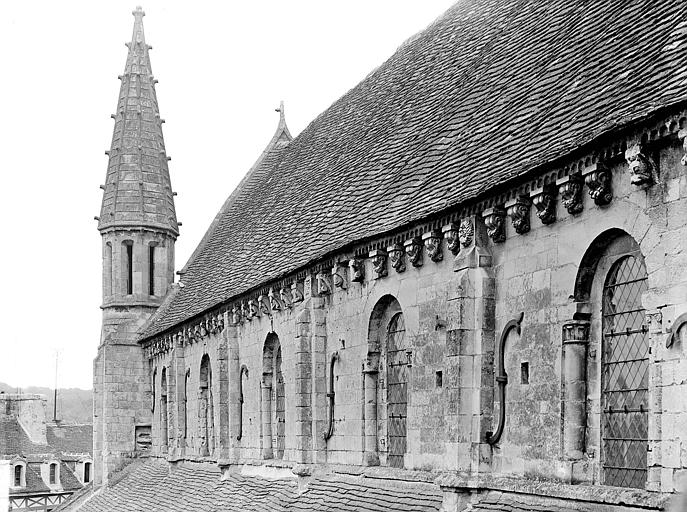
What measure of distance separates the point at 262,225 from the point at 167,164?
12.4 meters

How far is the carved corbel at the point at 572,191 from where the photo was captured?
12.5 meters

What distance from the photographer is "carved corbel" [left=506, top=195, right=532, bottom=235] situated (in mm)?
13695

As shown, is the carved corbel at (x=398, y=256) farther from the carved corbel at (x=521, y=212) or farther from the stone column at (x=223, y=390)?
the stone column at (x=223, y=390)

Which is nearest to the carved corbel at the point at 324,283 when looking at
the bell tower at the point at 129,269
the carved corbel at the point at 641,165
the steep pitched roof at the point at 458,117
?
the steep pitched roof at the point at 458,117

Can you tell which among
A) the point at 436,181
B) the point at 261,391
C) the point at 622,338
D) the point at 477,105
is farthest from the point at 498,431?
the point at 261,391

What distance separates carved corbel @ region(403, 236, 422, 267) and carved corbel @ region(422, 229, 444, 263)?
392mm

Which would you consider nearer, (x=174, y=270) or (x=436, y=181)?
(x=436, y=181)

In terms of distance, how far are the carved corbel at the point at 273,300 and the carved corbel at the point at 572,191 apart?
10.7 metres

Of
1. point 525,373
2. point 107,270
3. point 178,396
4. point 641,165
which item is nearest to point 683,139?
point 641,165

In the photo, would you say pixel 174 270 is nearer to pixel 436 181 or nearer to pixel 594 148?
pixel 436 181

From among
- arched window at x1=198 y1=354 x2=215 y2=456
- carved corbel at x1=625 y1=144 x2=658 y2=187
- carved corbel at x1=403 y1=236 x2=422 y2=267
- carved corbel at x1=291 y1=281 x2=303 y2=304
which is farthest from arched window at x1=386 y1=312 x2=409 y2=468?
arched window at x1=198 y1=354 x2=215 y2=456

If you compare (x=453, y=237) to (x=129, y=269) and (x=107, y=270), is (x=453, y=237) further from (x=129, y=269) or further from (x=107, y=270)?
(x=107, y=270)

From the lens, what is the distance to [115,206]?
125ft

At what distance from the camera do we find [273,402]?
24.2 meters
